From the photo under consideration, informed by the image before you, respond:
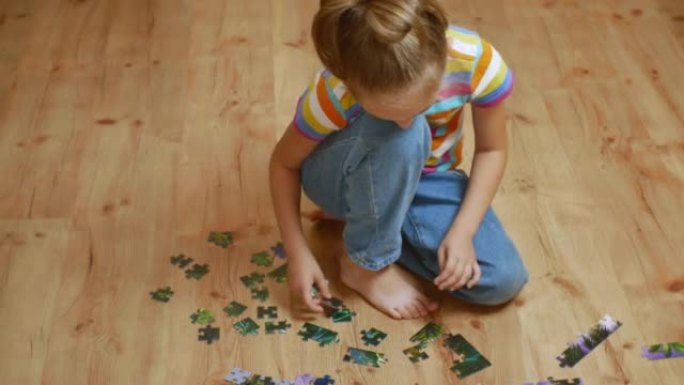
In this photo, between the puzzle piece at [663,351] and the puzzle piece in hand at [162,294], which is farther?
the puzzle piece in hand at [162,294]

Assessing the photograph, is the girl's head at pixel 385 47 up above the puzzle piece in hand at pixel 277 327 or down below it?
above

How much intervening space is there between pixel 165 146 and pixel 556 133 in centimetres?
95

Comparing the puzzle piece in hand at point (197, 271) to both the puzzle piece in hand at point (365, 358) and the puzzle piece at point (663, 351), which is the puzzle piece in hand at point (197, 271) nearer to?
the puzzle piece in hand at point (365, 358)

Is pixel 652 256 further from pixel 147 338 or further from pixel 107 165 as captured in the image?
pixel 107 165

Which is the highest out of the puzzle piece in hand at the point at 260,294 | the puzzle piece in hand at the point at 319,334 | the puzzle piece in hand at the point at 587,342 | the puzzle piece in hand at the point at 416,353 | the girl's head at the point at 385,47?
the girl's head at the point at 385,47

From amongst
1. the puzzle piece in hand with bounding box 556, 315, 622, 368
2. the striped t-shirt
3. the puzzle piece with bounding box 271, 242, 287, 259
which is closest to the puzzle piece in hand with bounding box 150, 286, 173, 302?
the puzzle piece with bounding box 271, 242, 287, 259

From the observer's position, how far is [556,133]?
7.50 ft

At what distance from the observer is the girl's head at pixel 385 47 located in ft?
4.64

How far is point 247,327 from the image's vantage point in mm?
1814

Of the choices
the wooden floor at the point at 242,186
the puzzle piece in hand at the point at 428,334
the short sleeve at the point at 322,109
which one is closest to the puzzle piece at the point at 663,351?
the wooden floor at the point at 242,186

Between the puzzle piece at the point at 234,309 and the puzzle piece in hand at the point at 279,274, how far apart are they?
98 mm

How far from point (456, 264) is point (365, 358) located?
0.81ft

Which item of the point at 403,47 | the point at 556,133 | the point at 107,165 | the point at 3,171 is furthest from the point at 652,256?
the point at 3,171

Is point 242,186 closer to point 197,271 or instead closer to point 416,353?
point 197,271
